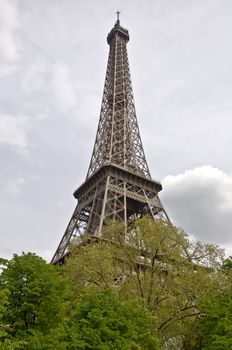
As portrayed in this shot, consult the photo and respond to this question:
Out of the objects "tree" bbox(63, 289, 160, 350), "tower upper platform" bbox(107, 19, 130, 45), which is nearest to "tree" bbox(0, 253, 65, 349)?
"tree" bbox(63, 289, 160, 350)

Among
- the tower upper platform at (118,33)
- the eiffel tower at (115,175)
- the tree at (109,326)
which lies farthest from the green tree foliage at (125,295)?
the tower upper platform at (118,33)

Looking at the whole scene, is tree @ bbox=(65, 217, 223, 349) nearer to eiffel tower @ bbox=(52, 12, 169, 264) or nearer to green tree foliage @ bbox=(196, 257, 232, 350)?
green tree foliage @ bbox=(196, 257, 232, 350)

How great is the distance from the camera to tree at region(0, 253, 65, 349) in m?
19.8

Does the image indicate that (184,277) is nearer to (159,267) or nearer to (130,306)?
(159,267)

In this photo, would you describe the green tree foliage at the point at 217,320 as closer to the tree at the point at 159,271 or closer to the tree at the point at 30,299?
the tree at the point at 159,271

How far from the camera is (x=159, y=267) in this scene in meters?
25.8

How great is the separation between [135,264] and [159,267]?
1.57 meters

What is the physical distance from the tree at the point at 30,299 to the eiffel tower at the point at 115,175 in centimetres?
2278

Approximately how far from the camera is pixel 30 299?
2041 cm

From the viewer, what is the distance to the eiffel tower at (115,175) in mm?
51750

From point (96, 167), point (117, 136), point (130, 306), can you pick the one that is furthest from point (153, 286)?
point (117, 136)

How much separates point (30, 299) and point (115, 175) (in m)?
35.9

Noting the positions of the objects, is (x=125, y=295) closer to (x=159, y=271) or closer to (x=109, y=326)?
(x=159, y=271)

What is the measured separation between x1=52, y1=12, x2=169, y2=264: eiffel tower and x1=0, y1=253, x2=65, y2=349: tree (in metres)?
22.8
